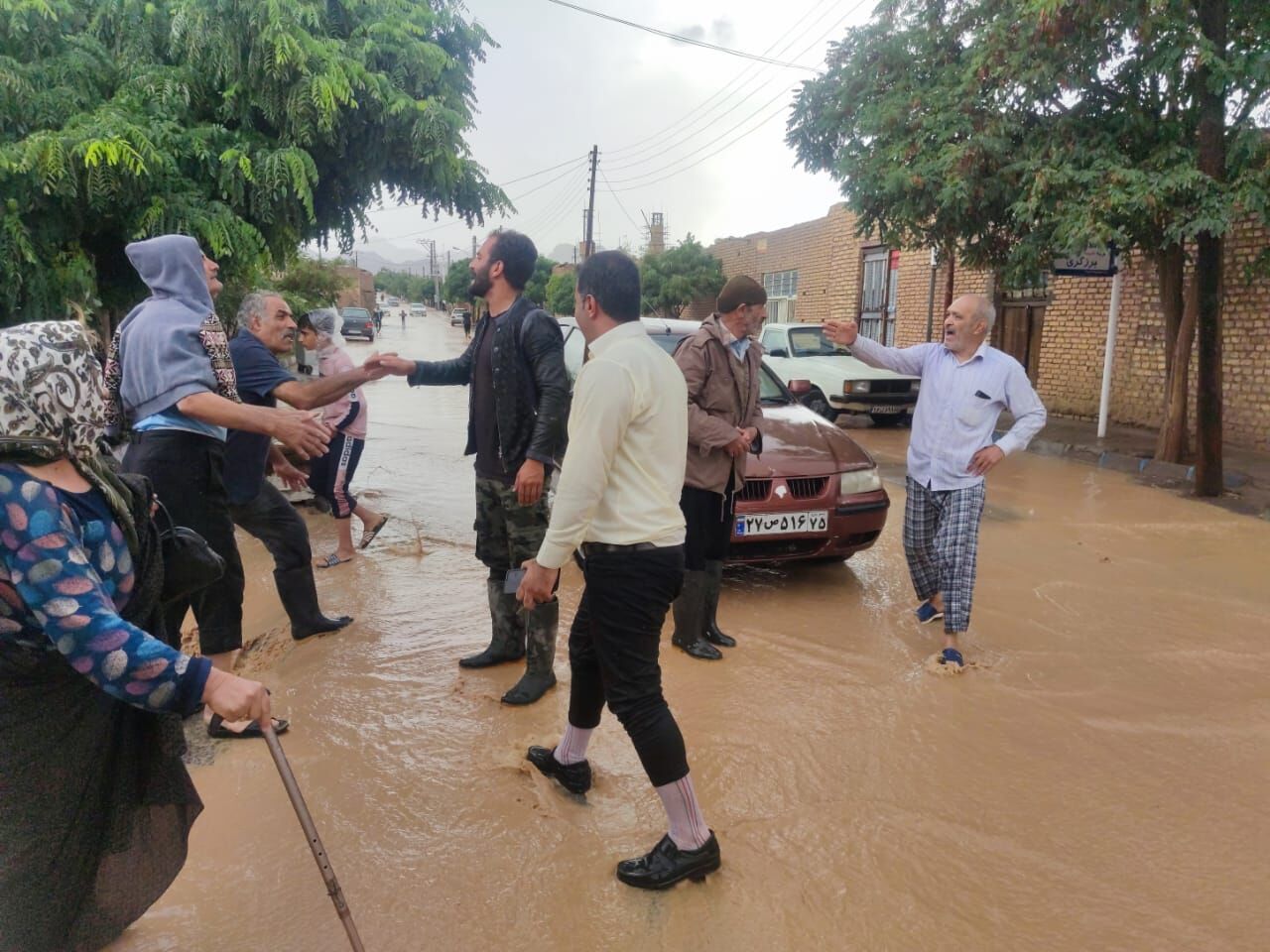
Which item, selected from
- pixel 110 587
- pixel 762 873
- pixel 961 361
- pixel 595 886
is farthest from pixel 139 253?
pixel 961 361

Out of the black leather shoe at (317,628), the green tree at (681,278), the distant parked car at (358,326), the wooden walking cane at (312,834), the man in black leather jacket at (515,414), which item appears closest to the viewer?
the wooden walking cane at (312,834)

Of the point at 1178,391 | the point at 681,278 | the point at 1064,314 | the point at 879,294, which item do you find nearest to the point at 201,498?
the point at 1178,391

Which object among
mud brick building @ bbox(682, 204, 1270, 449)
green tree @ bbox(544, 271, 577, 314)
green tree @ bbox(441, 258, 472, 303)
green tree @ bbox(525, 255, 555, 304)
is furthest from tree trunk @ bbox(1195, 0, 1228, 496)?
green tree @ bbox(441, 258, 472, 303)

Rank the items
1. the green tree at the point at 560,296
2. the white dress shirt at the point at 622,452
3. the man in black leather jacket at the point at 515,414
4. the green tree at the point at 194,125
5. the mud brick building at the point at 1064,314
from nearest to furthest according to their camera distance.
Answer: the white dress shirt at the point at 622,452 → the man in black leather jacket at the point at 515,414 → the green tree at the point at 194,125 → the mud brick building at the point at 1064,314 → the green tree at the point at 560,296

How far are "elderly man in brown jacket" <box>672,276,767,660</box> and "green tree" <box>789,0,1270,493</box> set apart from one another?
5.80m

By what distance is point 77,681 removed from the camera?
5.82 feet

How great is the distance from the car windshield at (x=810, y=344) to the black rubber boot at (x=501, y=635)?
10.5m

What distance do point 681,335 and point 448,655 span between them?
138 inches

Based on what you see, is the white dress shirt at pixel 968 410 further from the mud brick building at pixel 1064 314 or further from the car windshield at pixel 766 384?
the mud brick building at pixel 1064 314

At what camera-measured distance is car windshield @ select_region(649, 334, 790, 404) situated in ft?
21.0

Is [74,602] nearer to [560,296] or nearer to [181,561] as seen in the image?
[181,561]

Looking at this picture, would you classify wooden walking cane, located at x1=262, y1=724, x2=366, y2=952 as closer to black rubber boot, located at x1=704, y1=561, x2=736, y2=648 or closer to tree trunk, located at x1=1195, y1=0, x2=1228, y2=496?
black rubber boot, located at x1=704, y1=561, x2=736, y2=648

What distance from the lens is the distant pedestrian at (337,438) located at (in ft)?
19.1

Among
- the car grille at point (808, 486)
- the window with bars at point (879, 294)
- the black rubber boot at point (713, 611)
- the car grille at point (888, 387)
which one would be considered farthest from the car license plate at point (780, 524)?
the window with bars at point (879, 294)
